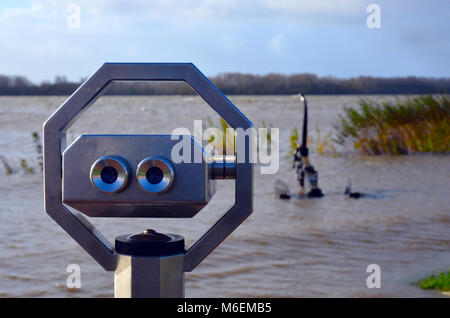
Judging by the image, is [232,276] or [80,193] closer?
[80,193]

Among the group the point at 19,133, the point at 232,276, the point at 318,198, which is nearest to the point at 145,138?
the point at 232,276

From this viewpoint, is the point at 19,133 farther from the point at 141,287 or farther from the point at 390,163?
the point at 141,287

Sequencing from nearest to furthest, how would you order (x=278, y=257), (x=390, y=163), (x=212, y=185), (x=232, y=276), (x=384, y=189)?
1. (x=212, y=185)
2. (x=232, y=276)
3. (x=278, y=257)
4. (x=384, y=189)
5. (x=390, y=163)

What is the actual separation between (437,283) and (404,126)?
7.17 m

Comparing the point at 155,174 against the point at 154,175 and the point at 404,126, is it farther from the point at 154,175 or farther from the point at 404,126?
the point at 404,126

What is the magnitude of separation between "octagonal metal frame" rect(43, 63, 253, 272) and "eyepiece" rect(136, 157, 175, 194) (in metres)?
0.12

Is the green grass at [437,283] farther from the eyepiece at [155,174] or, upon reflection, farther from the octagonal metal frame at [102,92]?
the eyepiece at [155,174]

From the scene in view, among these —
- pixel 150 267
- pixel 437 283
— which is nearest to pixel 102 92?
pixel 150 267

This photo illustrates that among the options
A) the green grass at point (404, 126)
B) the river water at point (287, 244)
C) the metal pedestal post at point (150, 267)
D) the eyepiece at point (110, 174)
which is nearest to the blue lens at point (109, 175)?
the eyepiece at point (110, 174)

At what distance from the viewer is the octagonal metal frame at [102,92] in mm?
1021

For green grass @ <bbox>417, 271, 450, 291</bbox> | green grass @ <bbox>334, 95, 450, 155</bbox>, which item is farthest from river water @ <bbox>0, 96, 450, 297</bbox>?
green grass @ <bbox>334, 95, 450, 155</bbox>

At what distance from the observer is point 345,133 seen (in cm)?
1077

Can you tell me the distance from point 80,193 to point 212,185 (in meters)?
0.22

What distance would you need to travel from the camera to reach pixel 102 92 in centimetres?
106
